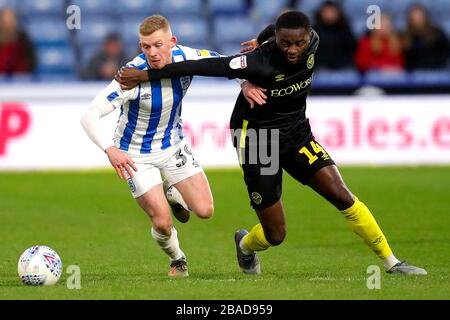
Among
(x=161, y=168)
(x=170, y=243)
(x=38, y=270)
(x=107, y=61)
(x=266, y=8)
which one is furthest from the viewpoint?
(x=266, y=8)

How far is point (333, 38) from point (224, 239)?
7.69 metres

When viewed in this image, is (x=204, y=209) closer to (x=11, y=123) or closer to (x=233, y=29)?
(x=11, y=123)

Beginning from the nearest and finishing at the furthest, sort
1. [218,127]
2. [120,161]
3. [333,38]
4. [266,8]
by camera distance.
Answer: [120,161] → [218,127] → [333,38] → [266,8]

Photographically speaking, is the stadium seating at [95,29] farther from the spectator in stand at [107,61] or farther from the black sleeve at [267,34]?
the black sleeve at [267,34]

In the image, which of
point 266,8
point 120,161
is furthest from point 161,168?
point 266,8

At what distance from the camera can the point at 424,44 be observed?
18.1 m

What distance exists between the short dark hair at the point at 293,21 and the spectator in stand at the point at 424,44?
1070cm

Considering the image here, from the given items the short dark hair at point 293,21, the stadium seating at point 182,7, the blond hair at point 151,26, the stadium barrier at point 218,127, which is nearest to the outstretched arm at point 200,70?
the blond hair at point 151,26

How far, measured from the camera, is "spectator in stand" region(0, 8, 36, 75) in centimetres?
1738

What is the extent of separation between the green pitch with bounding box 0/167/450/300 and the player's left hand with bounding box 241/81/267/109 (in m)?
1.29

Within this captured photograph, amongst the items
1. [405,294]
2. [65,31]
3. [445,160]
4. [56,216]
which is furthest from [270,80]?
[65,31]

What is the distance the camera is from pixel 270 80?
789 centimetres
